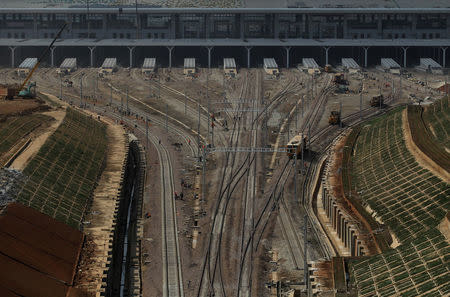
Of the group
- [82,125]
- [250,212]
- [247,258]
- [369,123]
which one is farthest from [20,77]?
[247,258]

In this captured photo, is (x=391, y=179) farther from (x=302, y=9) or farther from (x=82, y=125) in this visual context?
(x=302, y=9)

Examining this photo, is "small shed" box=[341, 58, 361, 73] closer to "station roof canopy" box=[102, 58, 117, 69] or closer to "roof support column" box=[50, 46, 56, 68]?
"station roof canopy" box=[102, 58, 117, 69]

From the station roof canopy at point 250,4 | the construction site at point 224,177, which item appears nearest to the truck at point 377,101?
the construction site at point 224,177

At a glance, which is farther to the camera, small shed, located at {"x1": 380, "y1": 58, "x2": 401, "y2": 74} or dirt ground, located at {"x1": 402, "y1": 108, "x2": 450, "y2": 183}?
small shed, located at {"x1": 380, "y1": 58, "x2": 401, "y2": 74}

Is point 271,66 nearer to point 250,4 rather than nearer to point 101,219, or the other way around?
point 250,4

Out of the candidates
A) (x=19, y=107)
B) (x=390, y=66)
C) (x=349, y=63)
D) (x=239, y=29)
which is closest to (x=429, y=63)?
(x=390, y=66)

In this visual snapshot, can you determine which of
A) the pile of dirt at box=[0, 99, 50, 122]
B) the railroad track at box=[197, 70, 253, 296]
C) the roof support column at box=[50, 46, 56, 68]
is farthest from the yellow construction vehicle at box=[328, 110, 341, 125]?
the roof support column at box=[50, 46, 56, 68]
